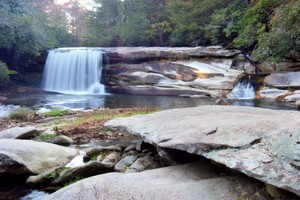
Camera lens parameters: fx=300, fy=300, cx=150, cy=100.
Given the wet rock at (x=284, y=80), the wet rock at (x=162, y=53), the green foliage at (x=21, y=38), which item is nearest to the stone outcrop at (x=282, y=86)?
the wet rock at (x=284, y=80)

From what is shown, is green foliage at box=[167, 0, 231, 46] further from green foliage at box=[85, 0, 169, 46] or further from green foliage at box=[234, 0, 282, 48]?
green foliage at box=[234, 0, 282, 48]

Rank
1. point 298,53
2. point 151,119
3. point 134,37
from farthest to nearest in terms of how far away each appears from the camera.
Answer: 1. point 134,37
2. point 298,53
3. point 151,119

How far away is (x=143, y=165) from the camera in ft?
13.5

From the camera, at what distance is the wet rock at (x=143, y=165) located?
4.04m

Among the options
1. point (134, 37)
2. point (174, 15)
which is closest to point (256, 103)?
point (174, 15)

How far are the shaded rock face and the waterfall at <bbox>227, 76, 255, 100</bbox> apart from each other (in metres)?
0.38

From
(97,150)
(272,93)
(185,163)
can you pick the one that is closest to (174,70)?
(272,93)

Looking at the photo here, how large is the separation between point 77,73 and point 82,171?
1886 centimetres

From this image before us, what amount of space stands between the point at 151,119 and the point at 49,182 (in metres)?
1.74

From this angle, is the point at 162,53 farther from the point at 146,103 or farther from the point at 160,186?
the point at 160,186

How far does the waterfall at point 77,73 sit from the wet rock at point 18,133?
1463 cm

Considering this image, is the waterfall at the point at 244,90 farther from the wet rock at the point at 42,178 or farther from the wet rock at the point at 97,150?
the wet rock at the point at 42,178

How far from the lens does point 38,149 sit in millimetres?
5094

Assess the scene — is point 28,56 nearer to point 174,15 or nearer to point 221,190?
point 174,15
